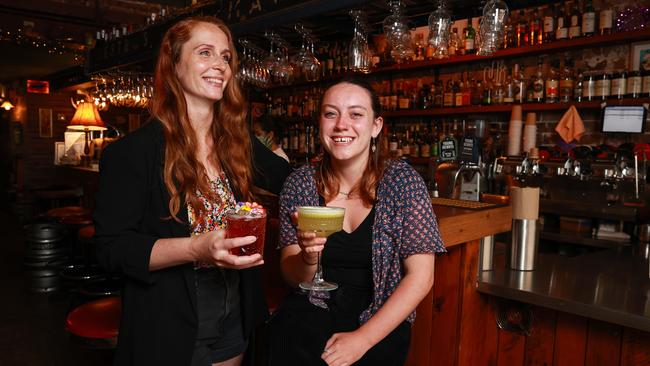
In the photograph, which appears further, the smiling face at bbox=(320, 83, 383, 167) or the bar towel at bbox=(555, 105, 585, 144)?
the bar towel at bbox=(555, 105, 585, 144)

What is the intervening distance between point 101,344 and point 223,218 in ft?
3.71

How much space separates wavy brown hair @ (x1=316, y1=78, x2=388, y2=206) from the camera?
181cm

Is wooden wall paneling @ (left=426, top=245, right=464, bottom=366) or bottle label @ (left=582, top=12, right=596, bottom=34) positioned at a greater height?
bottle label @ (left=582, top=12, right=596, bottom=34)

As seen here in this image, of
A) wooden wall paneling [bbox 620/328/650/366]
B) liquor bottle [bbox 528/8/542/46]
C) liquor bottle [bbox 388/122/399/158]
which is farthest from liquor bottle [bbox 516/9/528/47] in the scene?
wooden wall paneling [bbox 620/328/650/366]

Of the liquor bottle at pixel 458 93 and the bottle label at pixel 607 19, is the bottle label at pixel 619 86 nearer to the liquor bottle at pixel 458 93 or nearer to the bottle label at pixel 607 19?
the bottle label at pixel 607 19

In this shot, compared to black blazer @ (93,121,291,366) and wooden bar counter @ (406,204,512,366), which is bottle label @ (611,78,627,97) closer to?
wooden bar counter @ (406,204,512,366)

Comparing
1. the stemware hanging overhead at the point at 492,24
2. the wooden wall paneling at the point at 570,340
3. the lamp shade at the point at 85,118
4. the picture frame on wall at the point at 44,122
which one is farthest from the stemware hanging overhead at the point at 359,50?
the picture frame on wall at the point at 44,122

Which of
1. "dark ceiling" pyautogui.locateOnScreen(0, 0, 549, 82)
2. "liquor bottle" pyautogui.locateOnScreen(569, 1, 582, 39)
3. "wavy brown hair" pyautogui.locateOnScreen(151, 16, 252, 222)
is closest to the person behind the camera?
"wavy brown hair" pyautogui.locateOnScreen(151, 16, 252, 222)

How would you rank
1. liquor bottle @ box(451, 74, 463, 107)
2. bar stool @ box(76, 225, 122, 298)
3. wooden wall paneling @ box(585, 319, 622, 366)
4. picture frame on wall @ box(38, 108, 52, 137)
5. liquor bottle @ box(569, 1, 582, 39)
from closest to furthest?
wooden wall paneling @ box(585, 319, 622, 366)
bar stool @ box(76, 225, 122, 298)
liquor bottle @ box(569, 1, 582, 39)
liquor bottle @ box(451, 74, 463, 107)
picture frame on wall @ box(38, 108, 52, 137)

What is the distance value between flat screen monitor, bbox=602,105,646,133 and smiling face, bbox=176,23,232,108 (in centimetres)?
339

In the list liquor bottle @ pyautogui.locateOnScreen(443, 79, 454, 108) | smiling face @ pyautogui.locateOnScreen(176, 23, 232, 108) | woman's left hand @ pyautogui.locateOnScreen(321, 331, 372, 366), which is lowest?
woman's left hand @ pyautogui.locateOnScreen(321, 331, 372, 366)

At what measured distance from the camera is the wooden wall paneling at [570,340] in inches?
79.0

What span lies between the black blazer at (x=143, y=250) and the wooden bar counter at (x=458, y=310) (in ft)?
3.43

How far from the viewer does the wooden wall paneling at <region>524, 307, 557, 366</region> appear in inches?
83.1
